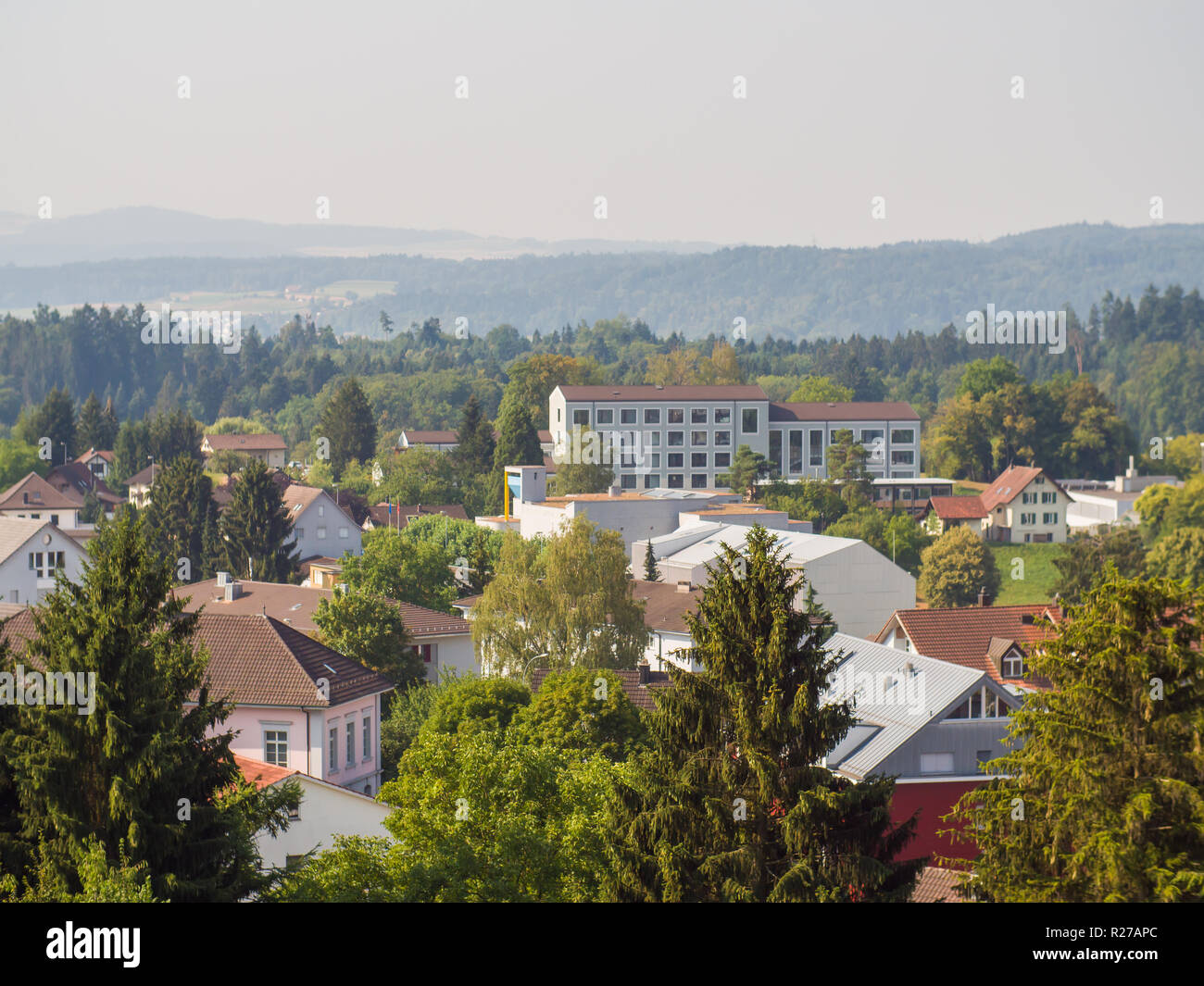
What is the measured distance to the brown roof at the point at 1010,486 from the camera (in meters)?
91.7

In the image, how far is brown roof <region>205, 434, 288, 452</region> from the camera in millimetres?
129625

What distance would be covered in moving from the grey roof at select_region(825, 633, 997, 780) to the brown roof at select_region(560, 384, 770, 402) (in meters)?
72.1

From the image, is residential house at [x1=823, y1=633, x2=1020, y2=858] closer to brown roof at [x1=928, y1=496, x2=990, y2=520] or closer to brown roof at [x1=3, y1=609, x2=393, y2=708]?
brown roof at [x1=3, y1=609, x2=393, y2=708]

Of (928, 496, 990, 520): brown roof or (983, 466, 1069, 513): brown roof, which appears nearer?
(983, 466, 1069, 513): brown roof

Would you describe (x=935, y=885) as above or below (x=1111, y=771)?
below

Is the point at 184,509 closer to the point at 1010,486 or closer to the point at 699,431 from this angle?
the point at 699,431

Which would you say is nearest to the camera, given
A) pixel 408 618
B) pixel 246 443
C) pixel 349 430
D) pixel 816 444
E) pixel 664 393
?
pixel 408 618

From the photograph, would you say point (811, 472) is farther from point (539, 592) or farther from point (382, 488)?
point (539, 592)

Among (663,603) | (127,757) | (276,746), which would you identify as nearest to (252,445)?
(663,603)

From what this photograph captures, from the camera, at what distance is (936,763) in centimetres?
3094

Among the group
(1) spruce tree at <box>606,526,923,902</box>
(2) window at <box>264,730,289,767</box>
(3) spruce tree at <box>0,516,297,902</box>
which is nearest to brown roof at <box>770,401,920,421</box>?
(2) window at <box>264,730,289,767</box>

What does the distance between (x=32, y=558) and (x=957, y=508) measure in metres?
56.7

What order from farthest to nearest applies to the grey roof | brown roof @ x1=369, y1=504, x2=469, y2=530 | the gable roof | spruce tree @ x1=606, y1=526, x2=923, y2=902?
1. the gable roof
2. brown roof @ x1=369, y1=504, x2=469, y2=530
3. the grey roof
4. spruce tree @ x1=606, y1=526, x2=923, y2=902

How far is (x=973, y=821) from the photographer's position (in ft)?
55.3
